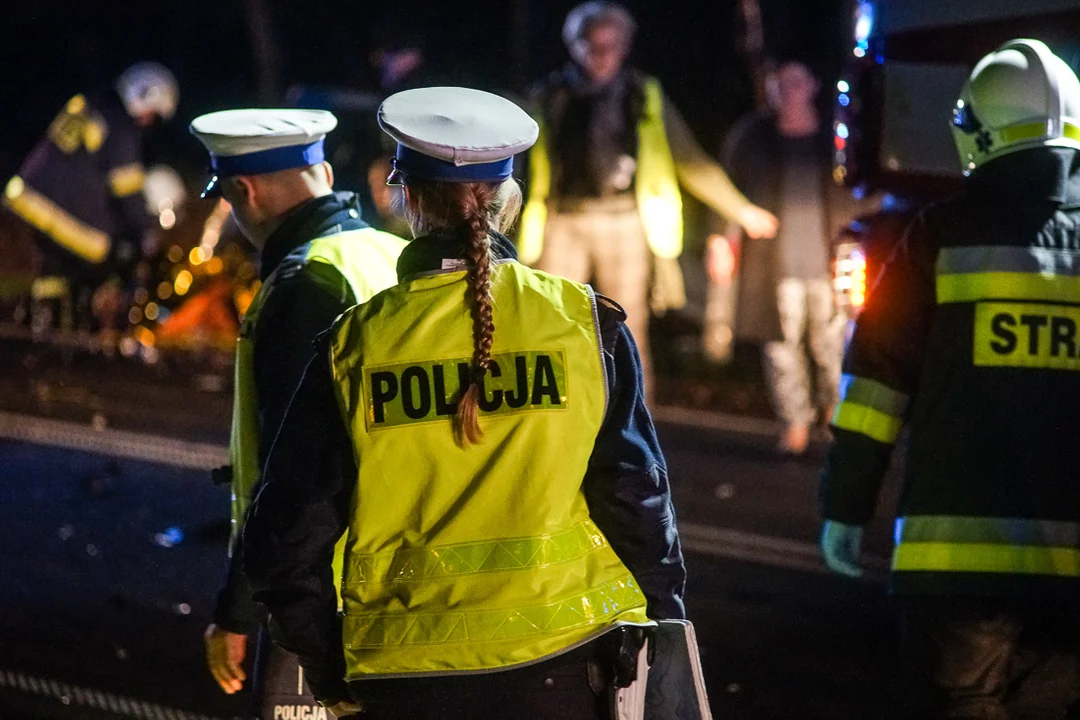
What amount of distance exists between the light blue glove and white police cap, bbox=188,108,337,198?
1.51 metres

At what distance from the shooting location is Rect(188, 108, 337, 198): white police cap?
10.8ft

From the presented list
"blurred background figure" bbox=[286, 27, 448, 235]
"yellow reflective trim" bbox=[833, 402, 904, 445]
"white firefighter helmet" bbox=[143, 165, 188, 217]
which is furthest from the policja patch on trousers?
"white firefighter helmet" bbox=[143, 165, 188, 217]

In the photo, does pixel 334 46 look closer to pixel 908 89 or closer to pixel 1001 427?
pixel 908 89

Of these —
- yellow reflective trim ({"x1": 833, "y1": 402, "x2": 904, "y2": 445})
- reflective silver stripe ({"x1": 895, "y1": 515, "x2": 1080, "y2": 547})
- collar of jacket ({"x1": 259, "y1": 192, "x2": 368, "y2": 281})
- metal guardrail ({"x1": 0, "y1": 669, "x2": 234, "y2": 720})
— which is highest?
collar of jacket ({"x1": 259, "y1": 192, "x2": 368, "y2": 281})

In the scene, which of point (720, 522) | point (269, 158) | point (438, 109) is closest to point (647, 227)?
point (720, 522)

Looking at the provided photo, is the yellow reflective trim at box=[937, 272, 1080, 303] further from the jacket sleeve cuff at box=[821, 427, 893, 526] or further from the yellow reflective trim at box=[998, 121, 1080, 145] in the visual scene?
the jacket sleeve cuff at box=[821, 427, 893, 526]

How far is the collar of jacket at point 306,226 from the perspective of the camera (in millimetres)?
3281

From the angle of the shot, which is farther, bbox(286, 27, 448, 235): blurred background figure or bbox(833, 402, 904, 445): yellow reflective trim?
bbox(286, 27, 448, 235): blurred background figure

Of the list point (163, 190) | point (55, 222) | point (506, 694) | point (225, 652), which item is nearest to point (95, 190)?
point (55, 222)

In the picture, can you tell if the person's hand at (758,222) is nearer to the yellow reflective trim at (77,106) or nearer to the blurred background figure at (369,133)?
the blurred background figure at (369,133)

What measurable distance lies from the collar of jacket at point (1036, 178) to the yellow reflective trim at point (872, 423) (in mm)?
547

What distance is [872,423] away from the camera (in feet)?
10.8

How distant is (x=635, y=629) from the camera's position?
241cm

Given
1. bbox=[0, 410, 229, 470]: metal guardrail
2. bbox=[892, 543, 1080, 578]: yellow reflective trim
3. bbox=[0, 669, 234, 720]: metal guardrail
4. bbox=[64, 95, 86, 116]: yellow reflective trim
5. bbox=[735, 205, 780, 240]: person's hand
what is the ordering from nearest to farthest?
bbox=[892, 543, 1080, 578]: yellow reflective trim < bbox=[0, 669, 234, 720]: metal guardrail < bbox=[0, 410, 229, 470]: metal guardrail < bbox=[735, 205, 780, 240]: person's hand < bbox=[64, 95, 86, 116]: yellow reflective trim
